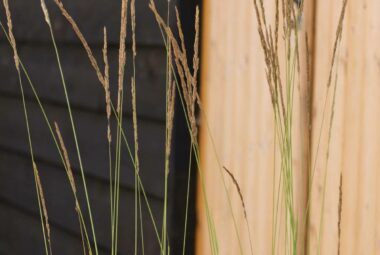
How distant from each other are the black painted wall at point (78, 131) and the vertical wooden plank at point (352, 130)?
0.52 m

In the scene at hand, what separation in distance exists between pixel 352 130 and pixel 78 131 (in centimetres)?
134

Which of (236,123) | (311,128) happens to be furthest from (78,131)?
(311,128)

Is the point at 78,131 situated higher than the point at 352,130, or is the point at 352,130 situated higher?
the point at 352,130

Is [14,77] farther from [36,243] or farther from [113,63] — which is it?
[113,63]

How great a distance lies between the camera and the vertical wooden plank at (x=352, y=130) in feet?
5.59

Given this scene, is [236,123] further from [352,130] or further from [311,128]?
[352,130]

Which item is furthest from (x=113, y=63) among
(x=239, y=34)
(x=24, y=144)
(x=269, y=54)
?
(x=269, y=54)

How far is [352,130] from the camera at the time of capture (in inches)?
69.6

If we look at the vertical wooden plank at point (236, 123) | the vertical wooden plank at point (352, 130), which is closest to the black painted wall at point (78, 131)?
the vertical wooden plank at point (236, 123)

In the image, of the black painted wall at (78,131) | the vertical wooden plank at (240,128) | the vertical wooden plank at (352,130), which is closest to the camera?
the vertical wooden plank at (352,130)

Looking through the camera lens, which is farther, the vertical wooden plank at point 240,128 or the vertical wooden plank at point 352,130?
the vertical wooden plank at point 240,128

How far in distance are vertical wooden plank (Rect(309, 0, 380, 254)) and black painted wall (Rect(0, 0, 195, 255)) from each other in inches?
20.3

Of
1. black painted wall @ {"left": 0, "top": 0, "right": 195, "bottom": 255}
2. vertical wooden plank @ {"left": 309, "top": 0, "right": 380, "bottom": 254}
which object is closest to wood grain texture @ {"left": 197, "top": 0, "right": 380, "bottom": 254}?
vertical wooden plank @ {"left": 309, "top": 0, "right": 380, "bottom": 254}

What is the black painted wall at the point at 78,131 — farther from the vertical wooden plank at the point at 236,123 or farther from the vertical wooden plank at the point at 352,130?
the vertical wooden plank at the point at 352,130
